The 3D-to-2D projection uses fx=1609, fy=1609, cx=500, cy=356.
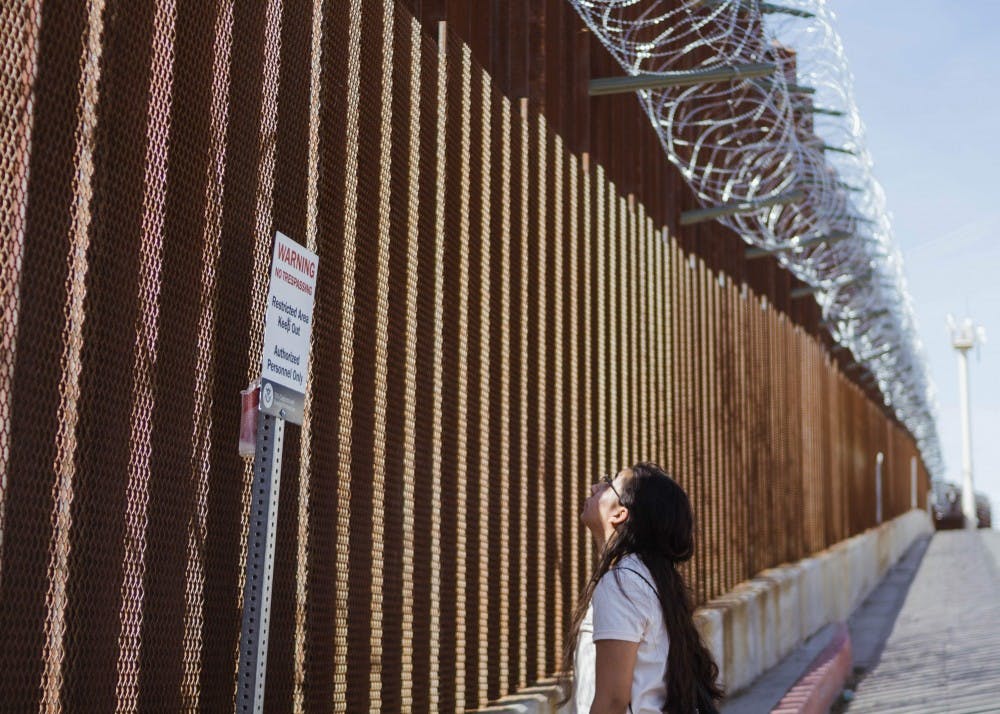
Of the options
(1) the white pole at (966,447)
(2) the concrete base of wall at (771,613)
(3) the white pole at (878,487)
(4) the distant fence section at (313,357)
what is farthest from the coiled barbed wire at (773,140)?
(1) the white pole at (966,447)

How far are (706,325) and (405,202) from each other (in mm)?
8151

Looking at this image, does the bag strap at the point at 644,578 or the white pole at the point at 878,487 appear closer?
the bag strap at the point at 644,578

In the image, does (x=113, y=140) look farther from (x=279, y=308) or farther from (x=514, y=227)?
(x=514, y=227)

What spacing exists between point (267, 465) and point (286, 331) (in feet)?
1.11

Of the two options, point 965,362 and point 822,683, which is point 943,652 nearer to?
point 822,683

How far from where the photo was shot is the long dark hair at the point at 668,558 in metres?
4.25

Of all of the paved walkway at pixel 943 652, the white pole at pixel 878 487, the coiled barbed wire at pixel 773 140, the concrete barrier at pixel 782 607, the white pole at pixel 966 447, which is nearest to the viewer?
the coiled barbed wire at pixel 773 140

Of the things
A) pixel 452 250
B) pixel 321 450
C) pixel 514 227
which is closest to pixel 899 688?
pixel 514 227

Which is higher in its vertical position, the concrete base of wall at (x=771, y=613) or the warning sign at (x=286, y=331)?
the warning sign at (x=286, y=331)

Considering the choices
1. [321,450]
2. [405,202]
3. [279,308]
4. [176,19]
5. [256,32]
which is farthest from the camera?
[405,202]

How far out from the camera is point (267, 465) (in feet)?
12.9

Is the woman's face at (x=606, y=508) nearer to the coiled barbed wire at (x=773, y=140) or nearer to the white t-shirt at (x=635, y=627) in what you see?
the white t-shirt at (x=635, y=627)

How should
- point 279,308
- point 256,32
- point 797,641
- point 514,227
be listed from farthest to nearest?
1. point 797,641
2. point 514,227
3. point 256,32
4. point 279,308

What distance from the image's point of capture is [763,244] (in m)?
12.5
